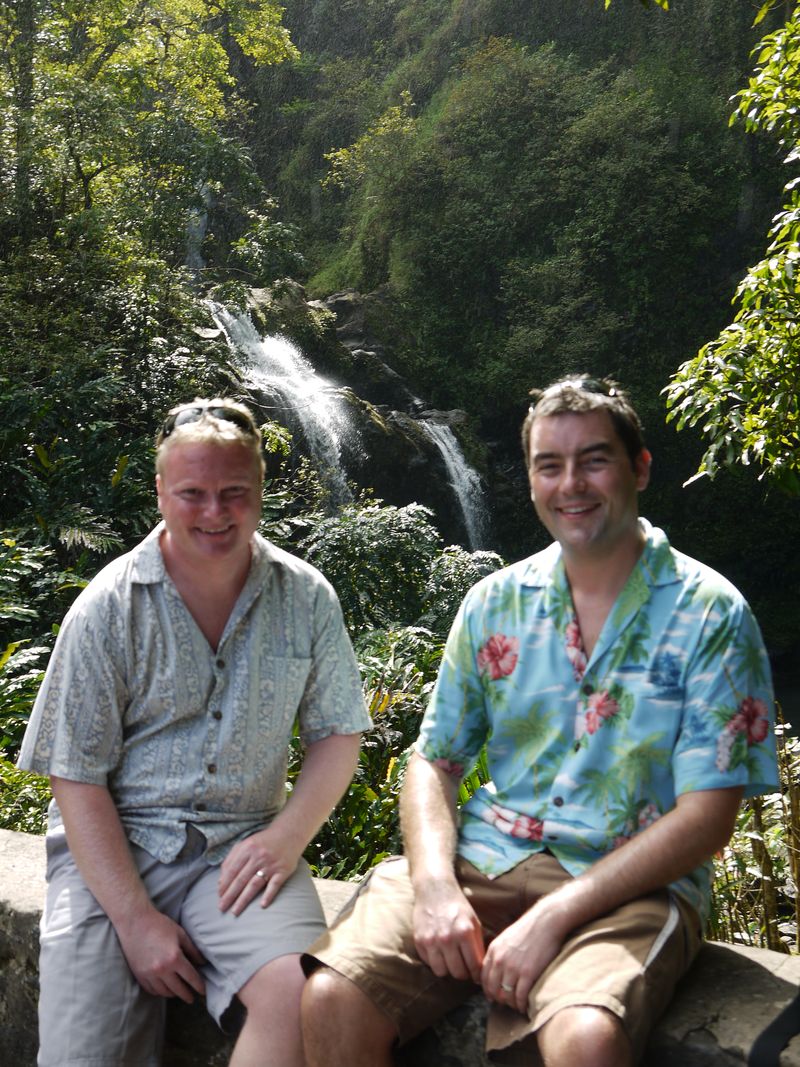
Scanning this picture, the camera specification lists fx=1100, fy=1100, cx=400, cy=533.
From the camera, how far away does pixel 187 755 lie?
1.97 m

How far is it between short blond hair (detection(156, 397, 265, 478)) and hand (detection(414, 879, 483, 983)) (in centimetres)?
81

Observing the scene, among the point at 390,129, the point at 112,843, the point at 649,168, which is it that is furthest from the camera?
the point at 390,129

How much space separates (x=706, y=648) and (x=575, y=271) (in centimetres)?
1658

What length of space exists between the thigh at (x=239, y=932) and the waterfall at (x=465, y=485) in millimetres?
11936


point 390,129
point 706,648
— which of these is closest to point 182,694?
point 706,648

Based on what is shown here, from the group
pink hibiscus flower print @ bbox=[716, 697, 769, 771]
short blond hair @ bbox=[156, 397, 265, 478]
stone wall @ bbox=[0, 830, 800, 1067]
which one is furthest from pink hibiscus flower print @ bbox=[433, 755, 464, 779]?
short blond hair @ bbox=[156, 397, 265, 478]

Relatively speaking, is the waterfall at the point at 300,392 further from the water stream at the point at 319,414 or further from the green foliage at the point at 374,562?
the green foliage at the point at 374,562

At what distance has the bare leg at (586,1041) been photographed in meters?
1.45

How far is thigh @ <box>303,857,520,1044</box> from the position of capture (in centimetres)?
168

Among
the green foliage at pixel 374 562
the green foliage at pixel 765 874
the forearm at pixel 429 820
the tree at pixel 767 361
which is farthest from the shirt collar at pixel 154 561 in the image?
the green foliage at pixel 374 562

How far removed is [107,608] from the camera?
196 cm

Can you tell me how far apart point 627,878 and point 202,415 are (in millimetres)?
1061

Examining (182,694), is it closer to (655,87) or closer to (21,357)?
(21,357)

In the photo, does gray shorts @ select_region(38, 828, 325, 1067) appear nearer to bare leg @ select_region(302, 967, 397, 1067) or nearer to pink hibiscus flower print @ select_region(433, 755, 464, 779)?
bare leg @ select_region(302, 967, 397, 1067)
